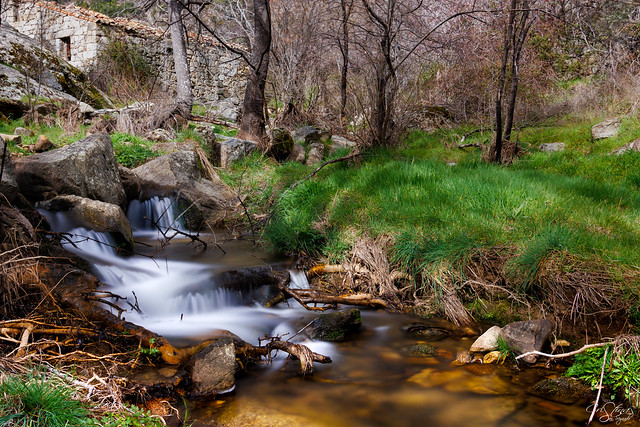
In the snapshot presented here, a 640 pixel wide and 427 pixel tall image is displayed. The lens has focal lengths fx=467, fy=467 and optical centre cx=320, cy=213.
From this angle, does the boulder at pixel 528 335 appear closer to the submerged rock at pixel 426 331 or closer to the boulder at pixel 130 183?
the submerged rock at pixel 426 331

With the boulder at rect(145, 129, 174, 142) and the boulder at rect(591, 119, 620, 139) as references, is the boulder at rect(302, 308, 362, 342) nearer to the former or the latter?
the boulder at rect(145, 129, 174, 142)

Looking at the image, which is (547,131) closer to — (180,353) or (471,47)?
(471,47)

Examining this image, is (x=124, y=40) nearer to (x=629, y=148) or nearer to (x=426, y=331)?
(x=629, y=148)

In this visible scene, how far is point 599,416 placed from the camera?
2.89 meters

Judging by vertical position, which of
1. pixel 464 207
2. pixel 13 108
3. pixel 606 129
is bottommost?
pixel 464 207

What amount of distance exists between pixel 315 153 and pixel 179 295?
597 centimetres

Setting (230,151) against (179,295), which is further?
(230,151)

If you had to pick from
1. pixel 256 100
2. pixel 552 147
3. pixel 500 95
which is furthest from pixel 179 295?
pixel 552 147

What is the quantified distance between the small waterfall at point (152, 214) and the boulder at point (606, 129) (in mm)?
7713

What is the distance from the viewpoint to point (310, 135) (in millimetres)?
10680

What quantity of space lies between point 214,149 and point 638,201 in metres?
7.34

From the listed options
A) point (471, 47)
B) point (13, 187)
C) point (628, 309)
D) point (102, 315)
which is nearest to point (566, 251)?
point (628, 309)

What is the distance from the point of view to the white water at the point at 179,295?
13.9 feet

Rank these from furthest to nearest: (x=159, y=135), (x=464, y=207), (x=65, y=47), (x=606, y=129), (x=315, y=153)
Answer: (x=65, y=47) → (x=315, y=153) → (x=159, y=135) → (x=606, y=129) → (x=464, y=207)
